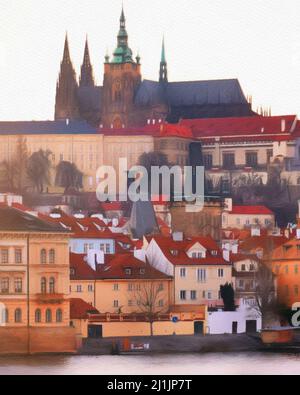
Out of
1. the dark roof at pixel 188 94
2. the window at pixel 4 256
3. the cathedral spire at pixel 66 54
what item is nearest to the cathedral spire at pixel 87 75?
the dark roof at pixel 188 94

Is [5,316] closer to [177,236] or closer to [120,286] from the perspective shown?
[120,286]

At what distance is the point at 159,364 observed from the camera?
23844 mm

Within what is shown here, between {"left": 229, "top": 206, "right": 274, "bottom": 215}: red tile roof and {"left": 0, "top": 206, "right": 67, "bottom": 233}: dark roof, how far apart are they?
9107 millimetres

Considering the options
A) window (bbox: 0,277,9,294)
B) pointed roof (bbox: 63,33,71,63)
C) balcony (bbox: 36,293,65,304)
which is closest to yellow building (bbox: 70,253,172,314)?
balcony (bbox: 36,293,65,304)

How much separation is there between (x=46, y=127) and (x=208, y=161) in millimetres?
3429

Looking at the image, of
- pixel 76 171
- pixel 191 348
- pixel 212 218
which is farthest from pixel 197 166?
pixel 191 348

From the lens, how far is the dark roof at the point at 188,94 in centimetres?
4803

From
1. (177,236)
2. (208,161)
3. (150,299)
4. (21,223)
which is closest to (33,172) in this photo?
(208,161)

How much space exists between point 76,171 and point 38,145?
9.36 feet

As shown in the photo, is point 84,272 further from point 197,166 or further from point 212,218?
point 197,166

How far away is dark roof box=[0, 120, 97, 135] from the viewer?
4238 cm

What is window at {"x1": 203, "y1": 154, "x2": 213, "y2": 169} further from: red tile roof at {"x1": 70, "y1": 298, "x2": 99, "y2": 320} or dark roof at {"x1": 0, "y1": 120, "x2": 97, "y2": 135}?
red tile roof at {"x1": 70, "y1": 298, "x2": 99, "y2": 320}

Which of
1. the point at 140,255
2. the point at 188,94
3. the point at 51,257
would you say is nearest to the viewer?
the point at 51,257

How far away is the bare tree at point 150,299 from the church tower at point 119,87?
18882 mm
